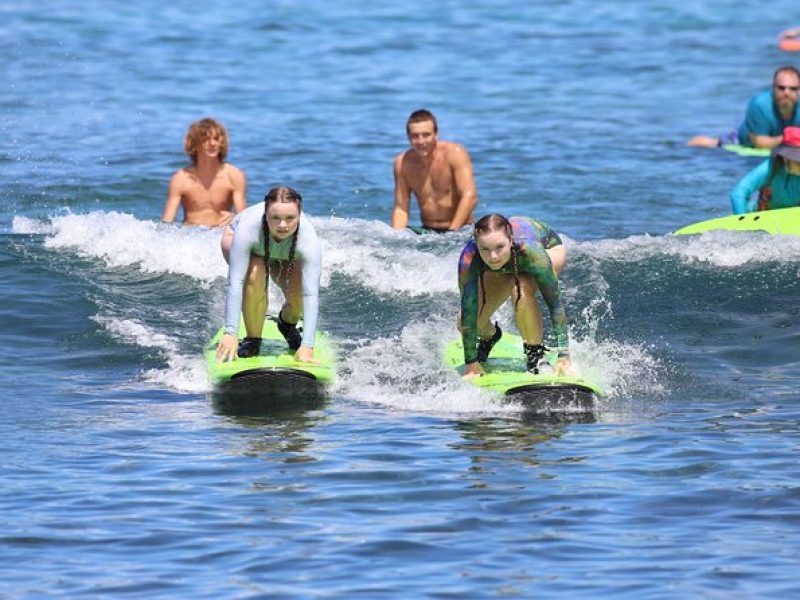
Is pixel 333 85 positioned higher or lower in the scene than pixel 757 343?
higher

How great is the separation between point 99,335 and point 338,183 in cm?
621

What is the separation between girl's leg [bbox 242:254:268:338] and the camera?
10.1 metres

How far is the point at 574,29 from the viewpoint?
95.6ft

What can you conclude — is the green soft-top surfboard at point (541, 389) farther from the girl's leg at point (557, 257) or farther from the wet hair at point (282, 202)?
the wet hair at point (282, 202)

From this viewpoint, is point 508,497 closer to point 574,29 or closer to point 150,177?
point 150,177

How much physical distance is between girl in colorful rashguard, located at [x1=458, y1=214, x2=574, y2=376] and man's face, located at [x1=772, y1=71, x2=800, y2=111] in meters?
9.13

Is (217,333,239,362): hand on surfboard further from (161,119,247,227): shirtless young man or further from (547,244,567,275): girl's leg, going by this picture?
(161,119,247,227): shirtless young man

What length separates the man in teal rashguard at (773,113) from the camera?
18469 mm

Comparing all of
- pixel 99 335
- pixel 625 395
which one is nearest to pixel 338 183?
pixel 99 335

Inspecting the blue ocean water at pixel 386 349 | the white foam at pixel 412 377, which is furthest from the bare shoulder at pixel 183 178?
the white foam at pixel 412 377

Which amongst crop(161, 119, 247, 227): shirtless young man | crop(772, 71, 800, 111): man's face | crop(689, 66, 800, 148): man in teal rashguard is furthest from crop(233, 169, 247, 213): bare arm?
crop(772, 71, 800, 111): man's face

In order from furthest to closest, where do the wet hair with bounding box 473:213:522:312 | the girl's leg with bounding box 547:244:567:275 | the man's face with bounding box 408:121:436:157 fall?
the man's face with bounding box 408:121:436:157, the girl's leg with bounding box 547:244:567:275, the wet hair with bounding box 473:213:522:312

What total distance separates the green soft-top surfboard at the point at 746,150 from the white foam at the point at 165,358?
924 cm

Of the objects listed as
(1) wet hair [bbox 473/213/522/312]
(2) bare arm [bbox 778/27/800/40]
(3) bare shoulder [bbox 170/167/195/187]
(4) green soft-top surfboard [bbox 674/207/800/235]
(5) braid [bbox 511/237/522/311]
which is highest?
(2) bare arm [bbox 778/27/800/40]
